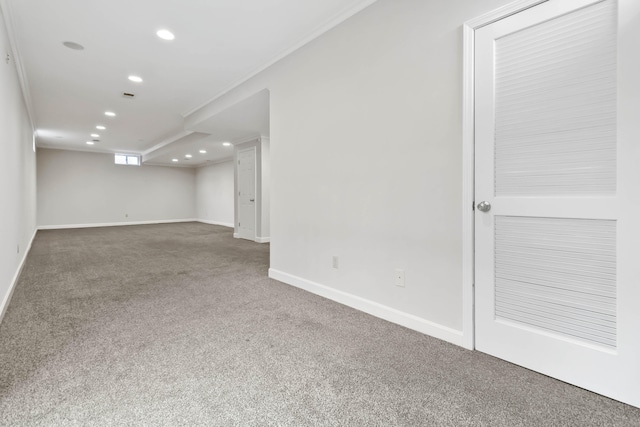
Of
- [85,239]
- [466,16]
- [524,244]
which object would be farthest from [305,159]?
[85,239]

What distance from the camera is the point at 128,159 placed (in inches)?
435

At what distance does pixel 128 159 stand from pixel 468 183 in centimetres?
1205

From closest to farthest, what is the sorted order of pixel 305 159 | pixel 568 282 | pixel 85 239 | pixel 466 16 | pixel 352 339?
pixel 568 282
pixel 466 16
pixel 352 339
pixel 305 159
pixel 85 239

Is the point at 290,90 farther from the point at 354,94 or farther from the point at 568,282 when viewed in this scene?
the point at 568,282

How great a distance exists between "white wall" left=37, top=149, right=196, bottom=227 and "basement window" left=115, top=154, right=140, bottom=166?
15cm

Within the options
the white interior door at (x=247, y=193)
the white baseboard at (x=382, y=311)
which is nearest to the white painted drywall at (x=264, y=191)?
the white interior door at (x=247, y=193)

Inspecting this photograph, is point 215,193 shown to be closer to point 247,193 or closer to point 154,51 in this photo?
point 247,193

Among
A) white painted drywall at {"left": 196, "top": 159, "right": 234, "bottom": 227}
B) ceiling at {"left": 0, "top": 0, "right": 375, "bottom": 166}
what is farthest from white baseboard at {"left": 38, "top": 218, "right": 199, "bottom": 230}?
ceiling at {"left": 0, "top": 0, "right": 375, "bottom": 166}

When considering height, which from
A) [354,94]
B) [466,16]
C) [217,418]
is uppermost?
[466,16]

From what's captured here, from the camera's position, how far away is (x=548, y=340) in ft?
5.45

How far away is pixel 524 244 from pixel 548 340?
0.51 meters

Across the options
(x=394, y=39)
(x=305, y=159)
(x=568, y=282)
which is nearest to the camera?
(x=568, y=282)

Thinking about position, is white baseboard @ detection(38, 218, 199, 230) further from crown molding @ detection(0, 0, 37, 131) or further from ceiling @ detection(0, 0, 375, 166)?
crown molding @ detection(0, 0, 37, 131)

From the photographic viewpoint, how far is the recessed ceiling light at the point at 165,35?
115 inches
